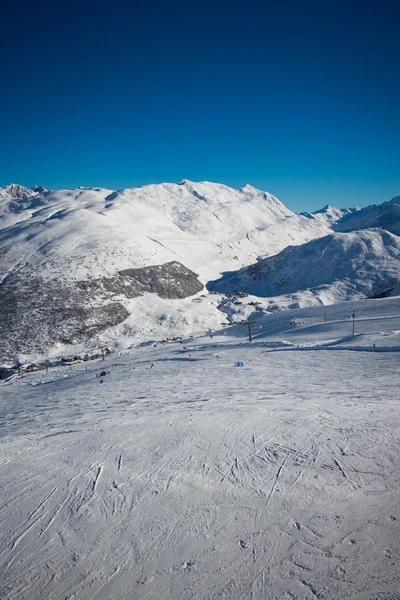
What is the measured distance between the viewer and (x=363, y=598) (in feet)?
12.7

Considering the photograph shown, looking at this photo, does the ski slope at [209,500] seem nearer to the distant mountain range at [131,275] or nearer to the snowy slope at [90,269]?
the distant mountain range at [131,275]

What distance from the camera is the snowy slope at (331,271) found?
66.7 metres

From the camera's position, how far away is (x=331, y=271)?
76438 millimetres

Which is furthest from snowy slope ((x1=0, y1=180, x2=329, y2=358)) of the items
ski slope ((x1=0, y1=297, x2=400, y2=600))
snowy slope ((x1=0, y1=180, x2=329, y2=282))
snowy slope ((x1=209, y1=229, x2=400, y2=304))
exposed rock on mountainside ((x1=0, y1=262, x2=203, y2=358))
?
ski slope ((x1=0, y1=297, x2=400, y2=600))

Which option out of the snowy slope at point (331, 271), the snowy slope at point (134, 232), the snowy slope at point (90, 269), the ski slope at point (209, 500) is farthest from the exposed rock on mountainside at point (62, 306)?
the ski slope at point (209, 500)

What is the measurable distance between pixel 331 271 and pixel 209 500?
7999cm

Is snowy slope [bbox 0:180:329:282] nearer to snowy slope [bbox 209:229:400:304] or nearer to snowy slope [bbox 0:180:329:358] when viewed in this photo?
snowy slope [bbox 0:180:329:358]

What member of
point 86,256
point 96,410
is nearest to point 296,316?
point 96,410

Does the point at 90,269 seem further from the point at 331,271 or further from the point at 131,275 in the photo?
the point at 331,271

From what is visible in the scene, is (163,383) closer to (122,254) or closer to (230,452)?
(230,452)

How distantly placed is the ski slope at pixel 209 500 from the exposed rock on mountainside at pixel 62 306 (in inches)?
1511

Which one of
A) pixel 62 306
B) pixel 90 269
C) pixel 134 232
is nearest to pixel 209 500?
pixel 62 306

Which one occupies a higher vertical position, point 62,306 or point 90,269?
point 90,269

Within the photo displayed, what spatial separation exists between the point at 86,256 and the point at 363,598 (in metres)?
72.6
